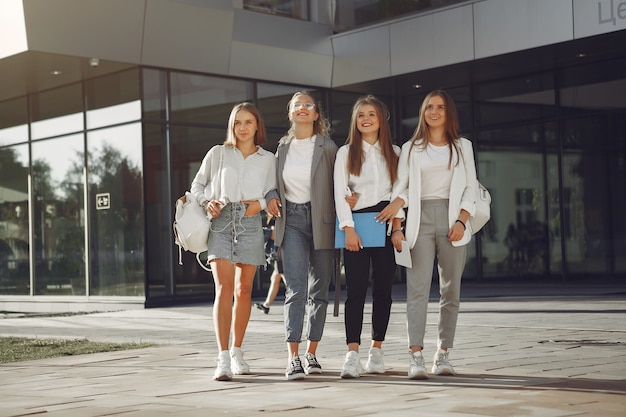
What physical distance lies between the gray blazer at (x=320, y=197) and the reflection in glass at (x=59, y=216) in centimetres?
1198

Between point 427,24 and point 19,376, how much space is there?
11505 mm

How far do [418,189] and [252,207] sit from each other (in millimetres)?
1156

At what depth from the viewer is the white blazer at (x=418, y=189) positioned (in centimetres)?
660

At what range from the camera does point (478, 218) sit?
22.1 ft

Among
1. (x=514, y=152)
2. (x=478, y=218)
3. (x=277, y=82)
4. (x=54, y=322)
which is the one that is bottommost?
(x=54, y=322)

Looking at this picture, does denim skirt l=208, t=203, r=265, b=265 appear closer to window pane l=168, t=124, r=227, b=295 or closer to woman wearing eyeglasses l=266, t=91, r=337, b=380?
A: woman wearing eyeglasses l=266, t=91, r=337, b=380

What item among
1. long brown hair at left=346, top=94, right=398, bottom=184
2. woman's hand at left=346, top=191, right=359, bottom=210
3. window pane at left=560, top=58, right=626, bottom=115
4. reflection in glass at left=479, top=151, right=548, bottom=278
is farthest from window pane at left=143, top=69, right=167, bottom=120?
woman's hand at left=346, top=191, right=359, bottom=210

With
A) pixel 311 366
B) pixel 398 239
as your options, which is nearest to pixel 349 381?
pixel 311 366

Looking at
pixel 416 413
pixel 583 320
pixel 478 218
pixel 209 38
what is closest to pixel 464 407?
pixel 416 413

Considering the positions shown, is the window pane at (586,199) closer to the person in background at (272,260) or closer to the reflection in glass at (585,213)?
the reflection in glass at (585,213)

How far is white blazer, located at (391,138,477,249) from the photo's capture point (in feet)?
21.7

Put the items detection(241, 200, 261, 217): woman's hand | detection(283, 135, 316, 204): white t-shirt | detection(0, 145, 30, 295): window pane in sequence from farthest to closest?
detection(0, 145, 30, 295): window pane < detection(241, 200, 261, 217): woman's hand < detection(283, 135, 316, 204): white t-shirt

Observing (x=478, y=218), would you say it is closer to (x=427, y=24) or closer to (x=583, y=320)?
(x=583, y=320)

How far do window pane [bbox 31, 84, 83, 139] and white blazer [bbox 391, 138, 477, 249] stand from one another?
1245cm
